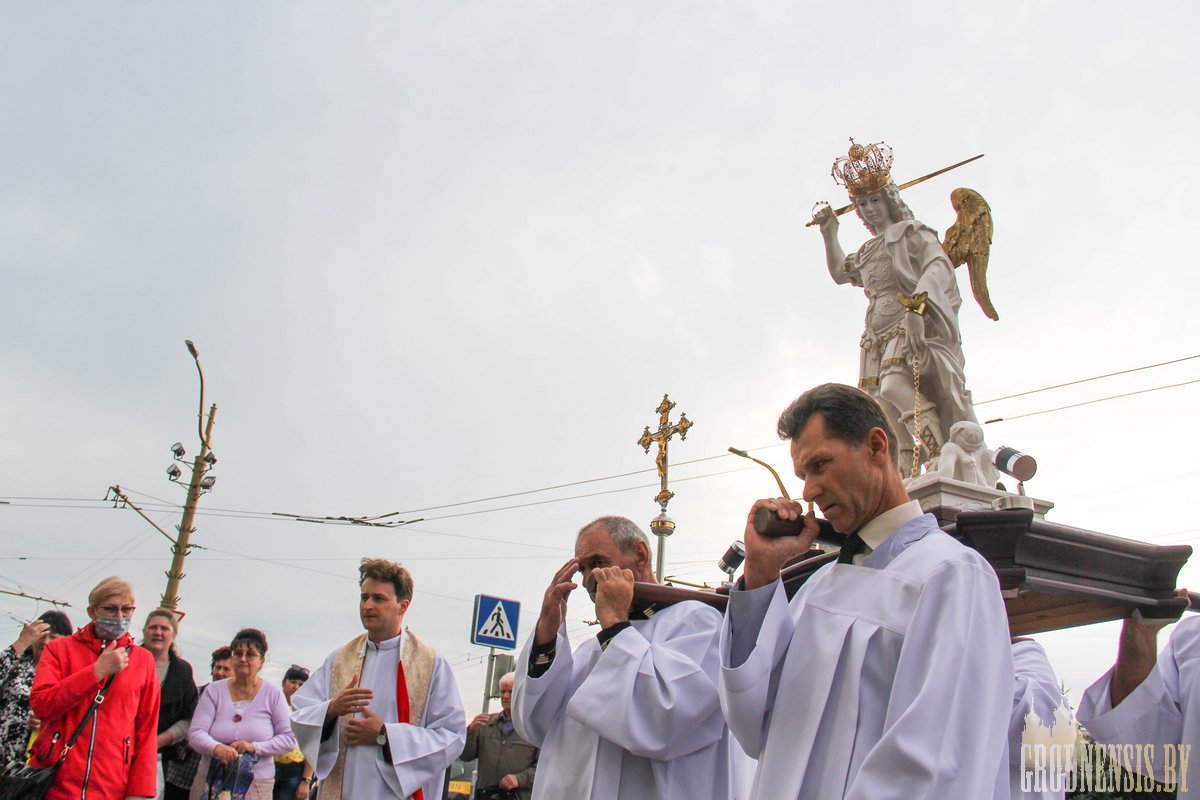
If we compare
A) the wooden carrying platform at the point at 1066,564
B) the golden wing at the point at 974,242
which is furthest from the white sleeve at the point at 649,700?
the golden wing at the point at 974,242

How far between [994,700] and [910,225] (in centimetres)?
648

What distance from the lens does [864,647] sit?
2.21 metres

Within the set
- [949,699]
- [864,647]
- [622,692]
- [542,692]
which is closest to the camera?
[949,699]

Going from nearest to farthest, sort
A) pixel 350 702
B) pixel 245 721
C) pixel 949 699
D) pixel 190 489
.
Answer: pixel 949 699
pixel 350 702
pixel 245 721
pixel 190 489

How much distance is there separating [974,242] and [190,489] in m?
11.9

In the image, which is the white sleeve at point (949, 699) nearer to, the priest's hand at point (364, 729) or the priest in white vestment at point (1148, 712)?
the priest in white vestment at point (1148, 712)

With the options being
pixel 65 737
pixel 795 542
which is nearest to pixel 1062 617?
pixel 795 542

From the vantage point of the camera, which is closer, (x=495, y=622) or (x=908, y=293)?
(x=908, y=293)

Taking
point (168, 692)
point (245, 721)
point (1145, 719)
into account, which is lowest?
point (245, 721)

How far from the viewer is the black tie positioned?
95.9 inches

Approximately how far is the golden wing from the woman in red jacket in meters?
6.84

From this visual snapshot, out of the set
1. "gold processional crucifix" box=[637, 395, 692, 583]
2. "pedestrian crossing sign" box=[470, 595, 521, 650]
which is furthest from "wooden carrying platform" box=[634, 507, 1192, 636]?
"gold processional crucifix" box=[637, 395, 692, 583]

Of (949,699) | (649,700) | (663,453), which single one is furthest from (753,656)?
(663,453)

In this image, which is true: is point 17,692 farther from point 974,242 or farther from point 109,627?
point 974,242
